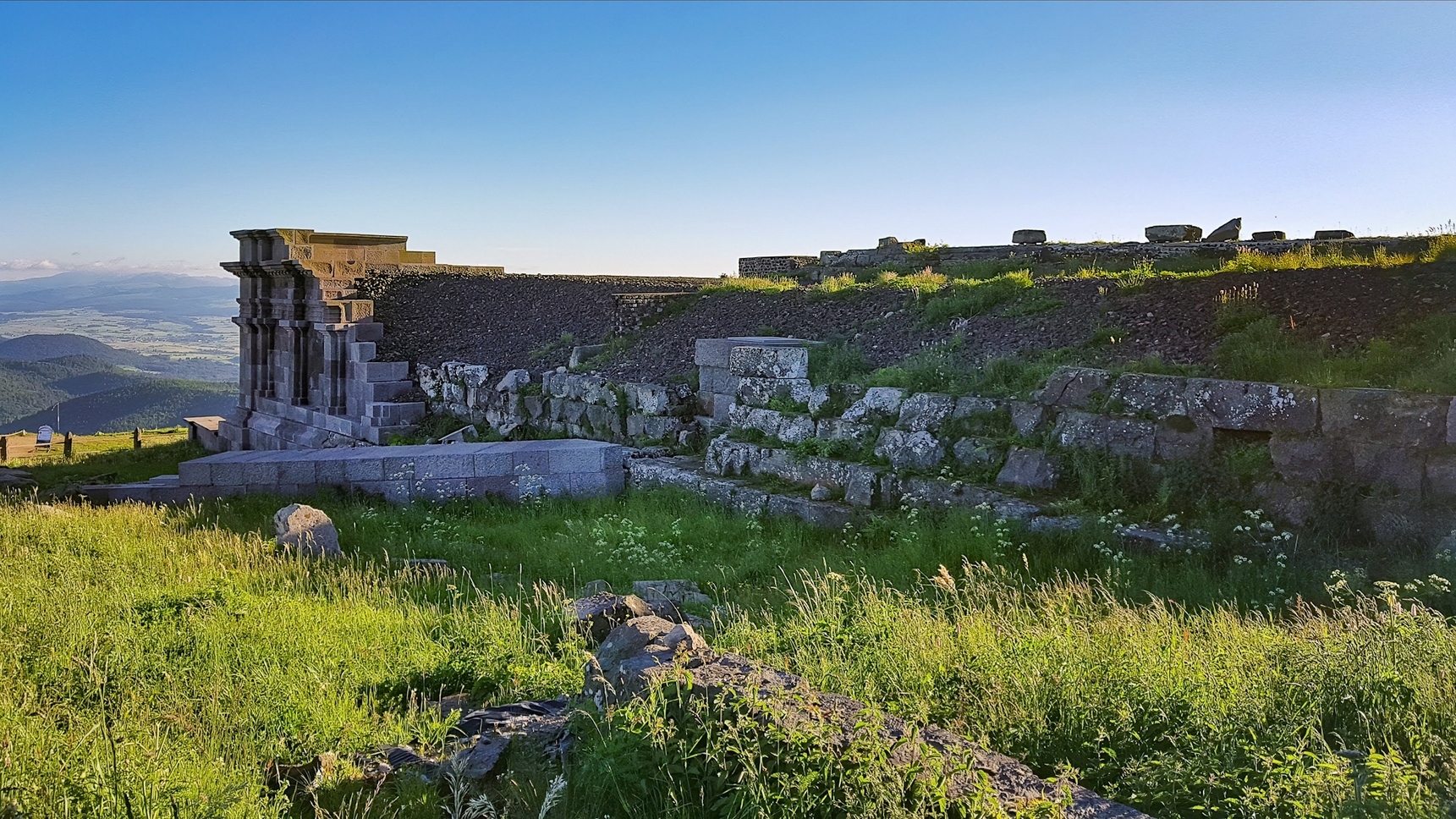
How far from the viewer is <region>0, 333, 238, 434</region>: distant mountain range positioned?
158 ft

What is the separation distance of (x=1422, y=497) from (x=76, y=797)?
777 centimetres

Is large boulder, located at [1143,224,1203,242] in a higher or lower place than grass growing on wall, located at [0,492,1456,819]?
higher

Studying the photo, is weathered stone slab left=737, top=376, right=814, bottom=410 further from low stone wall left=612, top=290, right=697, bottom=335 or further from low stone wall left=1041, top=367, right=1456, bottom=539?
low stone wall left=612, top=290, right=697, bottom=335

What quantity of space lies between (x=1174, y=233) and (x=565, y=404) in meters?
11.5

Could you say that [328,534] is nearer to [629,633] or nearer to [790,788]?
[629,633]

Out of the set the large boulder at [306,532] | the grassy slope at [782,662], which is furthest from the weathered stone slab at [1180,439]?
the large boulder at [306,532]

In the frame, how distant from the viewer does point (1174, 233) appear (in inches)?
702

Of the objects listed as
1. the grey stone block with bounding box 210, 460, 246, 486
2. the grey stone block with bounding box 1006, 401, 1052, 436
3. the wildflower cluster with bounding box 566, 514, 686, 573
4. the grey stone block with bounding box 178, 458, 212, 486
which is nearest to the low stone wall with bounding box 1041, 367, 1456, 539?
the grey stone block with bounding box 1006, 401, 1052, 436

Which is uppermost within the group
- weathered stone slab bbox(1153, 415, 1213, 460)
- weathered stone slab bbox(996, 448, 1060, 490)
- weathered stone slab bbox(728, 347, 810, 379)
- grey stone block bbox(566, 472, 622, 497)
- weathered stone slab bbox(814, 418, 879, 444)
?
weathered stone slab bbox(728, 347, 810, 379)

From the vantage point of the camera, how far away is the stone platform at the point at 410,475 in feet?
37.6

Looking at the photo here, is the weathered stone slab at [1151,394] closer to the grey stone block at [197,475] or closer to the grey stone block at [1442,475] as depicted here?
the grey stone block at [1442,475]

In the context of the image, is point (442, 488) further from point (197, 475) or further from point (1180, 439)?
point (1180, 439)

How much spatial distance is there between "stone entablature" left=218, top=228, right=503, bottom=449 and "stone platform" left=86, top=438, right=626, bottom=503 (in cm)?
491

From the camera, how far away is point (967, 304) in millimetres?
11562
